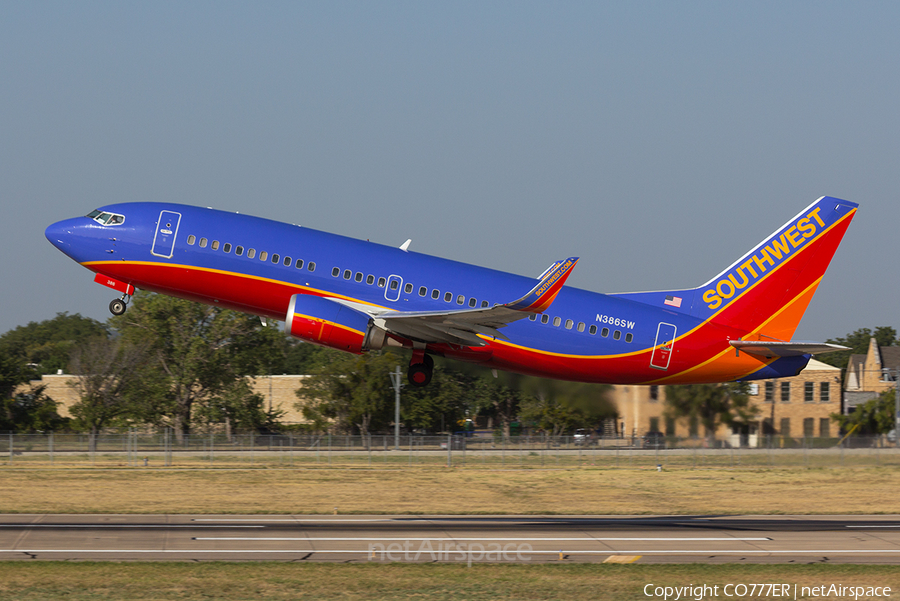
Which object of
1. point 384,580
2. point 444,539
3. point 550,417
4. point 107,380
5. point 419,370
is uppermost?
point 107,380

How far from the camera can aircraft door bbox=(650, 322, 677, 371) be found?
123 feet

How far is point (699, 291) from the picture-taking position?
40031 mm

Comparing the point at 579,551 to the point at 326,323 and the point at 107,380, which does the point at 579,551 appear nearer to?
the point at 326,323

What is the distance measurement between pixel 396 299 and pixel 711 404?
59.3ft

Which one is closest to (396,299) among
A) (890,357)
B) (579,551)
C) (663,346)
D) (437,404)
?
(579,551)

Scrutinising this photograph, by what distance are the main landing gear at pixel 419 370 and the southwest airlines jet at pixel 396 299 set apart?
0.19 feet

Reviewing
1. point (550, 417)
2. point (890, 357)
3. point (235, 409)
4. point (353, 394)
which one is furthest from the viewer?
point (890, 357)

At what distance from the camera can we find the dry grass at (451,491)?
45800mm

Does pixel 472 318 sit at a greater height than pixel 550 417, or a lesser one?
greater

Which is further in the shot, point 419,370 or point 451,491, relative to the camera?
point 451,491

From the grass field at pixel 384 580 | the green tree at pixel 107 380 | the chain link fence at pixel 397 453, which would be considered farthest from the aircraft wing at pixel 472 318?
the green tree at pixel 107 380

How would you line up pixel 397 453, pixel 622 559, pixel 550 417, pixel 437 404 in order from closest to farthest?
pixel 622 559 → pixel 550 417 → pixel 397 453 → pixel 437 404

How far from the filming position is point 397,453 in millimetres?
66188

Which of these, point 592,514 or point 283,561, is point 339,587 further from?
point 592,514
